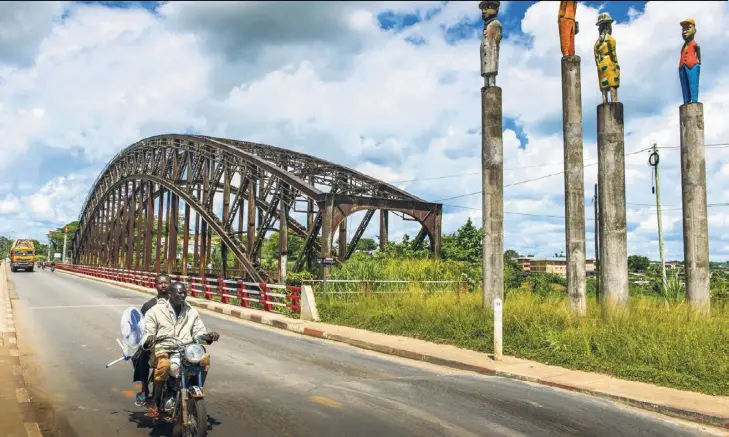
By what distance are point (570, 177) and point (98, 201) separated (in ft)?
221

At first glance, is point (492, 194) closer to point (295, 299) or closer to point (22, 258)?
point (295, 299)

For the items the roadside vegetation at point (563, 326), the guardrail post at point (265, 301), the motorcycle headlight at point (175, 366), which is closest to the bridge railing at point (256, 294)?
the guardrail post at point (265, 301)

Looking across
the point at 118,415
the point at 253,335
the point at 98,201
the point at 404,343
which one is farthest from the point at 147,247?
the point at 118,415

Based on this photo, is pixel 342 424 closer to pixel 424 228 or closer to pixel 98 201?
pixel 424 228

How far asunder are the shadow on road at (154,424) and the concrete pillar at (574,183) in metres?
8.93

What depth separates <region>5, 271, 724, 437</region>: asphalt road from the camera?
255 inches

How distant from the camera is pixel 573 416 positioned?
7.11 m

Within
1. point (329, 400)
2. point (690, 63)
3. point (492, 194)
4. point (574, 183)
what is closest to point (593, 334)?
point (574, 183)

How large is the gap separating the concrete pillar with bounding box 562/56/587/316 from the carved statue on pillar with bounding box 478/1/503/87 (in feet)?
5.38

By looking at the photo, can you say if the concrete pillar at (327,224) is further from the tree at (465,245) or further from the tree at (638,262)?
the tree at (638,262)

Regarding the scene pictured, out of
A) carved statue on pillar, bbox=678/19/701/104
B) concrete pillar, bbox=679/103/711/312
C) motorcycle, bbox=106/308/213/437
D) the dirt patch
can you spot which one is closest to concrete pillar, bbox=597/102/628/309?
concrete pillar, bbox=679/103/711/312

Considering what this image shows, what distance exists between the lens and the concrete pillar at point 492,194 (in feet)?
44.5

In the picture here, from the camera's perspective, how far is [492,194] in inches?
543

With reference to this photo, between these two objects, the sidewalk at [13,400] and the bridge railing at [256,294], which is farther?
the bridge railing at [256,294]
